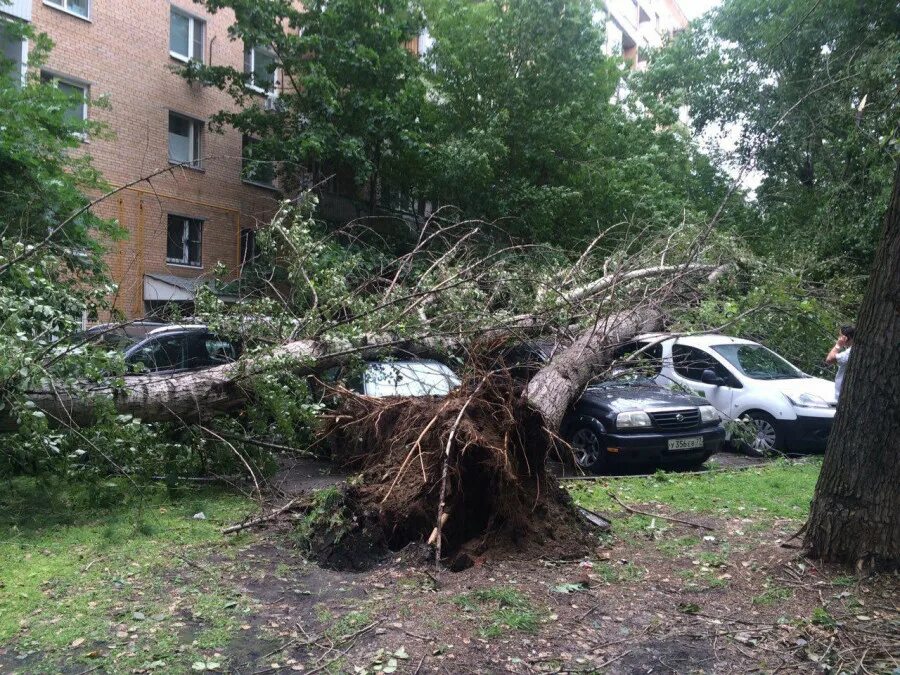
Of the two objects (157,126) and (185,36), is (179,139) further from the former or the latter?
(185,36)

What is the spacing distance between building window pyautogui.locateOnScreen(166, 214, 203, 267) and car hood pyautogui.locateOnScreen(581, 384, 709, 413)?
1346 centimetres

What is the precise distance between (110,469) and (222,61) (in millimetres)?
16403

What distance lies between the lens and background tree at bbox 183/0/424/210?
15859 mm

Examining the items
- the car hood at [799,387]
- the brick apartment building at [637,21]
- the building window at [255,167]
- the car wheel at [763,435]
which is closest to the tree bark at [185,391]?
the car wheel at [763,435]

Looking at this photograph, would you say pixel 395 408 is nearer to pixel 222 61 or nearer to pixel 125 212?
pixel 125 212

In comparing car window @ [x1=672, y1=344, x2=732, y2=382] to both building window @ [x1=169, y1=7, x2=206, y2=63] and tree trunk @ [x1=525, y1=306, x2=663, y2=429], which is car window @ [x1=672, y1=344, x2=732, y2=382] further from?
building window @ [x1=169, y1=7, x2=206, y2=63]

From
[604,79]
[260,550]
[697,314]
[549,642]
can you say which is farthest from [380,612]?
[604,79]

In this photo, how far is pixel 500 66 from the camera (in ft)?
57.4

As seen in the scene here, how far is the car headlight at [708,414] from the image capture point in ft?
28.8

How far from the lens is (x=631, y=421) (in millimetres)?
8320

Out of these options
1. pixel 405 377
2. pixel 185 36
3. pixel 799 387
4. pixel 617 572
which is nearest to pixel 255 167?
pixel 185 36

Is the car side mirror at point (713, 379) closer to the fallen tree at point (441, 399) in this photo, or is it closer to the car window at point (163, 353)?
the fallen tree at point (441, 399)

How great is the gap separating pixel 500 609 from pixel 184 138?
18242 mm

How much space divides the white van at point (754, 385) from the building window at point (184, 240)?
1338cm
